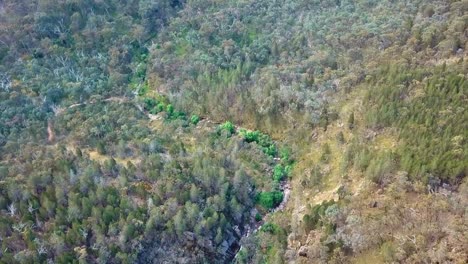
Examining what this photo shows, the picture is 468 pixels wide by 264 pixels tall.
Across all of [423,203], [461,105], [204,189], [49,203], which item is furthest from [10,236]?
[461,105]

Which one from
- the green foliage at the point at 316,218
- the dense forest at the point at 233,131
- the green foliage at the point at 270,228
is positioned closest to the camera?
the dense forest at the point at 233,131

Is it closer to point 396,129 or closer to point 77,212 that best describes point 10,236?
point 77,212

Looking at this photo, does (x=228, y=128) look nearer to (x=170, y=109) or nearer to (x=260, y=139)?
(x=260, y=139)

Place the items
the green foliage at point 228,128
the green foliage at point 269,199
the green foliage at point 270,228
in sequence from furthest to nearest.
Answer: the green foliage at point 228,128
the green foliage at point 269,199
the green foliage at point 270,228

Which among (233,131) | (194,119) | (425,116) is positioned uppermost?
(425,116)

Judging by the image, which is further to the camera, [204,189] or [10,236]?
[204,189]

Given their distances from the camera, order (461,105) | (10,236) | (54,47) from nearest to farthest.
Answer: (10,236)
(461,105)
(54,47)

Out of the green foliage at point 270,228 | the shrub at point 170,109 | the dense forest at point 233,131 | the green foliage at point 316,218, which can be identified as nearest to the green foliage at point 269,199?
the dense forest at point 233,131

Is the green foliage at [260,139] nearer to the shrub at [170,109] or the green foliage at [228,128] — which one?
the green foliage at [228,128]

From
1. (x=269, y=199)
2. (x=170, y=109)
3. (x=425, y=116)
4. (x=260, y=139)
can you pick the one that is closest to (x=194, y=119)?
(x=170, y=109)
